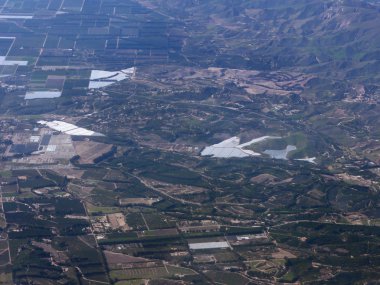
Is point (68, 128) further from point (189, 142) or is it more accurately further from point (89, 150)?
point (189, 142)

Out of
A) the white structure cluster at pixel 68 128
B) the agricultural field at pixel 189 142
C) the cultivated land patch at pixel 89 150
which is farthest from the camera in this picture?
the white structure cluster at pixel 68 128

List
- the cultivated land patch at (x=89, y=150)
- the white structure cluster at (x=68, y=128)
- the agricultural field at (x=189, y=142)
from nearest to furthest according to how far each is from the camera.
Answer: the agricultural field at (x=189, y=142) < the cultivated land patch at (x=89, y=150) < the white structure cluster at (x=68, y=128)

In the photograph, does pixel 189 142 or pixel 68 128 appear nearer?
pixel 189 142

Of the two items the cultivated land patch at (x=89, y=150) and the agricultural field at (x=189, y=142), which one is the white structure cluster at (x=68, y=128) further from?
the cultivated land patch at (x=89, y=150)

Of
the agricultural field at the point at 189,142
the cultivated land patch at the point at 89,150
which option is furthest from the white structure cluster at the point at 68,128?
the cultivated land patch at the point at 89,150

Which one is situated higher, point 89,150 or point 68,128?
point 89,150

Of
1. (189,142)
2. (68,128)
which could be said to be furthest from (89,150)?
(189,142)

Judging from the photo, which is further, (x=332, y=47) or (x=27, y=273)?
(x=332, y=47)

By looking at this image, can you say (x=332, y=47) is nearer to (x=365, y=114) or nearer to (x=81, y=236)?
(x=365, y=114)

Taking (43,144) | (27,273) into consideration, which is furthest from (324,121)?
(27,273)

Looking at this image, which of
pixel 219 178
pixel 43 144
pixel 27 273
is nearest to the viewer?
pixel 27 273

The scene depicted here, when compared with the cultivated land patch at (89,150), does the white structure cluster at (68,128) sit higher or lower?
lower
